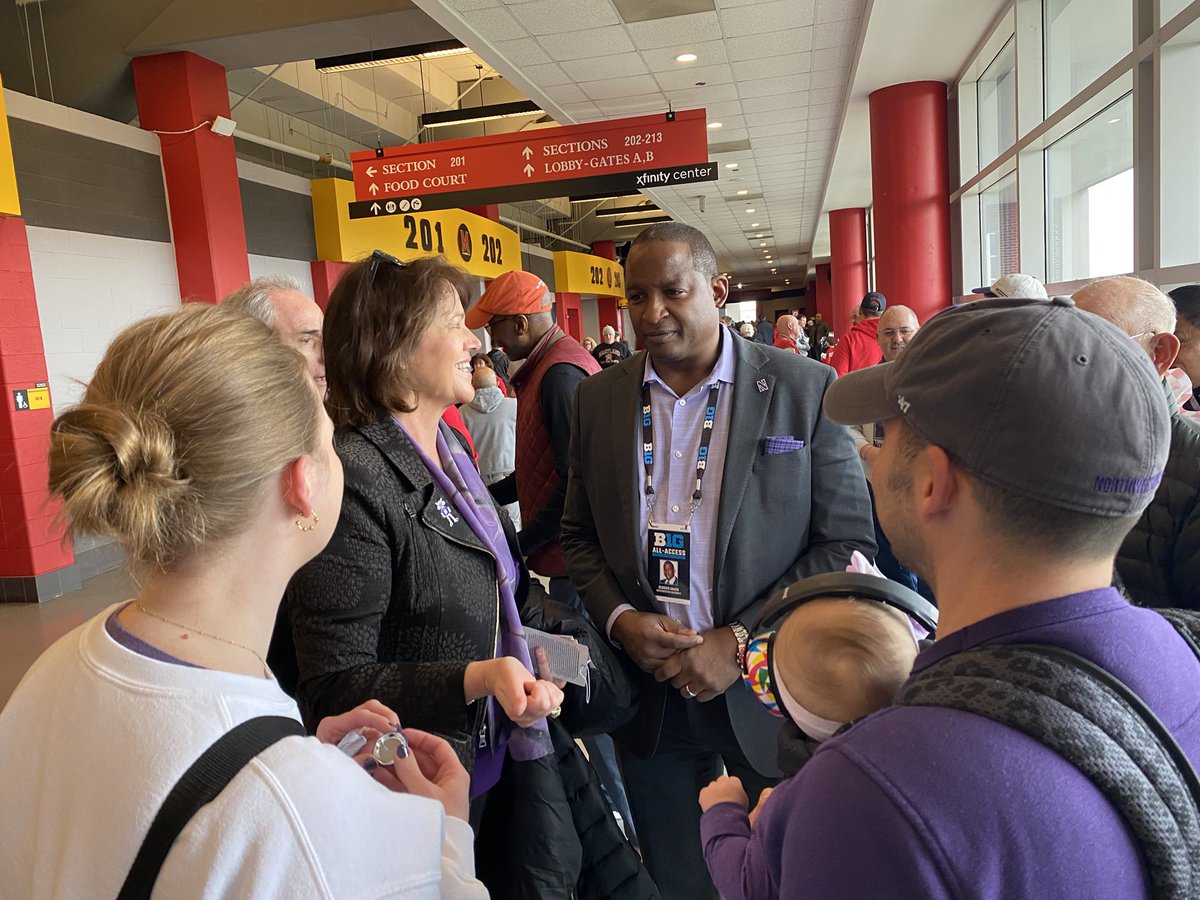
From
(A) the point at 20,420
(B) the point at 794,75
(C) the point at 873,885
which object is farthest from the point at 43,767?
(B) the point at 794,75

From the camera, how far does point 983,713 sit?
2.19 ft

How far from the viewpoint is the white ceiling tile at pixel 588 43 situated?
550cm

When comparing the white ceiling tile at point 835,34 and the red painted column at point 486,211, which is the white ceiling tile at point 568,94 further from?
the red painted column at point 486,211

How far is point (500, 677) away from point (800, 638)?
1.65ft

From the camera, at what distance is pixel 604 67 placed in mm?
6195

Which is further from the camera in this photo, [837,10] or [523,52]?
[523,52]

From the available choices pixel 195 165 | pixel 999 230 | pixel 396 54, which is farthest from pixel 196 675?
pixel 396 54

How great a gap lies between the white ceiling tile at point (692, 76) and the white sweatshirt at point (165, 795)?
6.50 m

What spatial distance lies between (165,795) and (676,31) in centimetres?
588

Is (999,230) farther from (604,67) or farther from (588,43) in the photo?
(588,43)

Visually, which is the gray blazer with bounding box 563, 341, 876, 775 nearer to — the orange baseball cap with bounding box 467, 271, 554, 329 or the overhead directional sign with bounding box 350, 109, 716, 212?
the orange baseball cap with bounding box 467, 271, 554, 329

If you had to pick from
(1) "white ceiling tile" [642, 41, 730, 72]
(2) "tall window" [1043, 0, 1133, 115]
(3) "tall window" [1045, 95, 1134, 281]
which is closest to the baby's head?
(3) "tall window" [1045, 95, 1134, 281]

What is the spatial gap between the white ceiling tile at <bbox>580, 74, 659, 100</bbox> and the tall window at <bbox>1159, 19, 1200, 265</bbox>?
4.12m

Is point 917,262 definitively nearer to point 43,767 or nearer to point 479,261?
point 479,261
